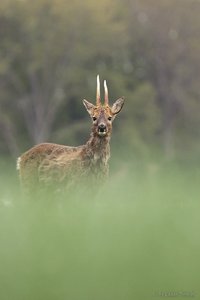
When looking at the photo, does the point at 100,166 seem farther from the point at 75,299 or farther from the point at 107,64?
the point at 107,64

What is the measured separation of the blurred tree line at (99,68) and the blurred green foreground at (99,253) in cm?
4384

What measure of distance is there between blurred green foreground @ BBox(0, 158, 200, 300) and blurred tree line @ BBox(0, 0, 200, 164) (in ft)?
144

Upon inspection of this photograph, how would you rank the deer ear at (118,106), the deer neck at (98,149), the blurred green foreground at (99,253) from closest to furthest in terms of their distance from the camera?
1. the blurred green foreground at (99,253)
2. the deer neck at (98,149)
3. the deer ear at (118,106)

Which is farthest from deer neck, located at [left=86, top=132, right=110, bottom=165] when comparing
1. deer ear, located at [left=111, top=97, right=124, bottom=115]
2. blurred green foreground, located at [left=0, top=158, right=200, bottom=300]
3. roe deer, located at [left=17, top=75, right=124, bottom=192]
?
blurred green foreground, located at [left=0, top=158, right=200, bottom=300]

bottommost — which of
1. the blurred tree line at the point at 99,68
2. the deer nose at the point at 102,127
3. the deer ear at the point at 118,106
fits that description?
the deer nose at the point at 102,127

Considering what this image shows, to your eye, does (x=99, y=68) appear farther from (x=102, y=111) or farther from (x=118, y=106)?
(x=102, y=111)

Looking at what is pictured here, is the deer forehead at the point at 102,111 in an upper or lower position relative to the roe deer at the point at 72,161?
upper

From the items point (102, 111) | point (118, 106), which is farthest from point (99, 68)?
point (102, 111)

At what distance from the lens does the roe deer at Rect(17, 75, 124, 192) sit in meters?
14.0

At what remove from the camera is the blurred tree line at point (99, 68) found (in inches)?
2251

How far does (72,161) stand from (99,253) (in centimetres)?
561

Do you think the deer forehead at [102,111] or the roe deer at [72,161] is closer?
the roe deer at [72,161]

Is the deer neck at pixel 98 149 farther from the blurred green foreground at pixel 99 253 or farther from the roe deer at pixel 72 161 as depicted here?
the blurred green foreground at pixel 99 253

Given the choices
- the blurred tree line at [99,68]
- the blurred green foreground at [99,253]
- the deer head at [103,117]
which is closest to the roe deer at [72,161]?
the deer head at [103,117]
